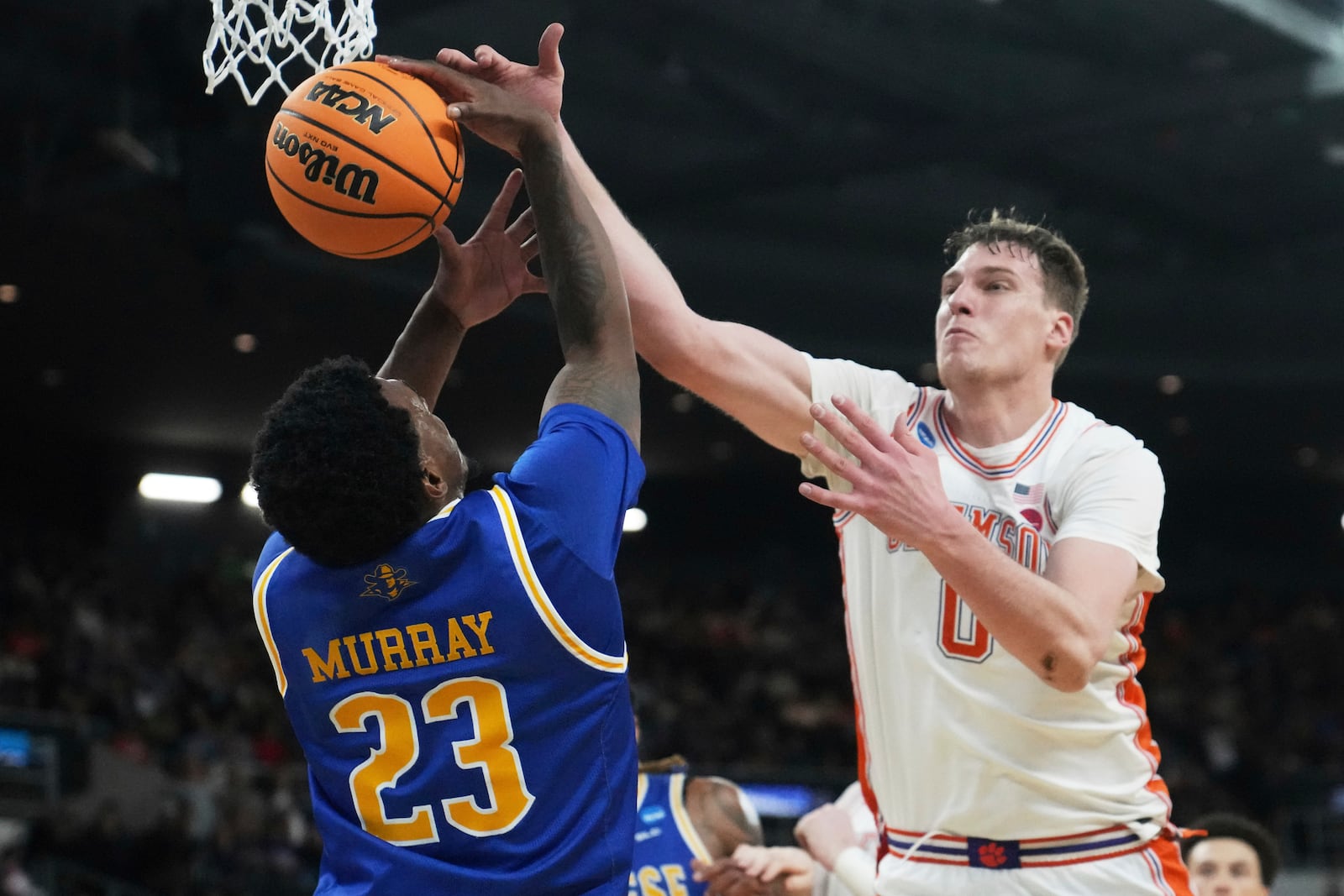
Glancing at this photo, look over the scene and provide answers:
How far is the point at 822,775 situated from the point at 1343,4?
9121 mm

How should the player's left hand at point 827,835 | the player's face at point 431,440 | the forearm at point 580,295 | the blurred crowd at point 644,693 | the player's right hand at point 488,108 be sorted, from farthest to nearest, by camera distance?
the blurred crowd at point 644,693
the player's left hand at point 827,835
the player's right hand at point 488,108
the forearm at point 580,295
the player's face at point 431,440

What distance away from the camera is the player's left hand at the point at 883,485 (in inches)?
112

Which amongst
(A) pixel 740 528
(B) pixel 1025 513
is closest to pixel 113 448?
(A) pixel 740 528

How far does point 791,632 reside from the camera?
75.5 ft

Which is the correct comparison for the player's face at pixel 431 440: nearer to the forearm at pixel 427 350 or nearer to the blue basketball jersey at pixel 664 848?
the forearm at pixel 427 350

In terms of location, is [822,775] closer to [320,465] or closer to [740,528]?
Result: [740,528]

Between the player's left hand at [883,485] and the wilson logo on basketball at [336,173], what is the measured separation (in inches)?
43.4

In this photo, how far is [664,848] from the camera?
482cm

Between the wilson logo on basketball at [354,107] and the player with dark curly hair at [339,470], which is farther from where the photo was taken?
the wilson logo on basketball at [354,107]

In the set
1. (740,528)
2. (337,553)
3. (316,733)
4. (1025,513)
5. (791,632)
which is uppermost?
(740,528)

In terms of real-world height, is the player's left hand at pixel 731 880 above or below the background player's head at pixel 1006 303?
below

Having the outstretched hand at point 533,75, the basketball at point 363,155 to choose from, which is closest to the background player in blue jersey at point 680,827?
the basketball at point 363,155

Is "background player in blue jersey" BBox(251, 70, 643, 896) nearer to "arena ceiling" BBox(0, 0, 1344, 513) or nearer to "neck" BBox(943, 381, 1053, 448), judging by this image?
"neck" BBox(943, 381, 1053, 448)

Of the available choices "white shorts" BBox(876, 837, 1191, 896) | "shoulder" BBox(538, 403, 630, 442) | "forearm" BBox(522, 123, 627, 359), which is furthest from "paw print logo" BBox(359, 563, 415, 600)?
"white shorts" BBox(876, 837, 1191, 896)
